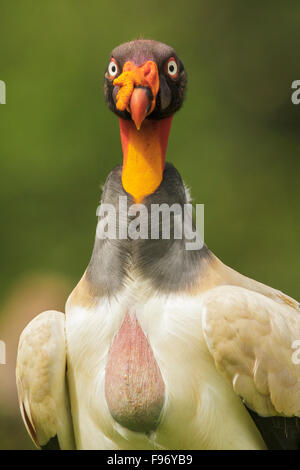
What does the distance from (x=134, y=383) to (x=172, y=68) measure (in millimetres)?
635

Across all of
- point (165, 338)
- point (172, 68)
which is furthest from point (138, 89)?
point (165, 338)

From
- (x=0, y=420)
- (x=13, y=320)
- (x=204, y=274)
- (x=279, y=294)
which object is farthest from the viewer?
(x=13, y=320)

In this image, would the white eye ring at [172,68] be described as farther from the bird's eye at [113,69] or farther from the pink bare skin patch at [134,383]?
the pink bare skin patch at [134,383]

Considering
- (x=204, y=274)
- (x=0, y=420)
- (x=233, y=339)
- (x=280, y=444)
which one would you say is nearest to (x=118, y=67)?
(x=204, y=274)

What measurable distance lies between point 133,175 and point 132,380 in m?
0.42

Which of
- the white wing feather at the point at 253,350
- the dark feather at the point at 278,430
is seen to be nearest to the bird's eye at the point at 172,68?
the white wing feather at the point at 253,350

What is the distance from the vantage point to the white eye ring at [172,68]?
1556 mm

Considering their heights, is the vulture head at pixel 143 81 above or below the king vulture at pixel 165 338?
above

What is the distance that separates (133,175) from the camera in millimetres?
1612

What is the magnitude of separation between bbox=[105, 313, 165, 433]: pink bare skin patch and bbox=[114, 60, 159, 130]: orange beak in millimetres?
427

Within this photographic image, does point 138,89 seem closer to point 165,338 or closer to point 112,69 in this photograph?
point 112,69

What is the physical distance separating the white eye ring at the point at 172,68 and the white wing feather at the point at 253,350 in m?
0.45

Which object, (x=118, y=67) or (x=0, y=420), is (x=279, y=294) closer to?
(x=118, y=67)

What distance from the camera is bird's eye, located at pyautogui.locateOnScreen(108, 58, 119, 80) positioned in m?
1.55
